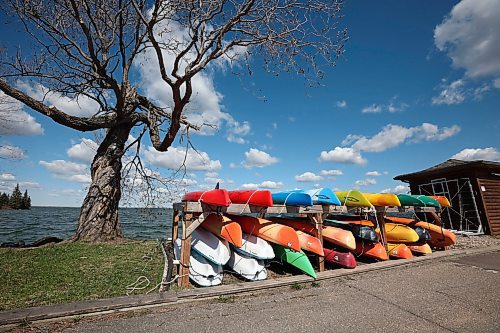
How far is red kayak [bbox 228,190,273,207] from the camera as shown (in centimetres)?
477

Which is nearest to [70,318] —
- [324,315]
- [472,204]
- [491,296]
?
[324,315]

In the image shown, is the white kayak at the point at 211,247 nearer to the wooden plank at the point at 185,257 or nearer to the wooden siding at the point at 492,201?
the wooden plank at the point at 185,257

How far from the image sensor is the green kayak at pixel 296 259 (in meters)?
5.00

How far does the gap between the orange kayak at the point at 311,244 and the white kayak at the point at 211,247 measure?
1661mm

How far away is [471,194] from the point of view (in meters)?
11.4

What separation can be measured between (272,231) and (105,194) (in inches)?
231

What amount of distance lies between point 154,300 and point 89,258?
325 centimetres

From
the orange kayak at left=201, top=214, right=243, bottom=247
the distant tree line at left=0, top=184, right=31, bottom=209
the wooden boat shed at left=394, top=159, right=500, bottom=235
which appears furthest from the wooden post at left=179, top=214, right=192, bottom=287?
the distant tree line at left=0, top=184, right=31, bottom=209

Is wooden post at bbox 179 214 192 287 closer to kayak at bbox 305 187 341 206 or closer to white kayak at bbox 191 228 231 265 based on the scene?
white kayak at bbox 191 228 231 265

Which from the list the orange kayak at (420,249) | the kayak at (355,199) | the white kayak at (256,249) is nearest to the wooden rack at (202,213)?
the kayak at (355,199)

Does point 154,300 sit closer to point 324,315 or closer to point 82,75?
point 324,315

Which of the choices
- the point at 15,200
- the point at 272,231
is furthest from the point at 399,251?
the point at 15,200

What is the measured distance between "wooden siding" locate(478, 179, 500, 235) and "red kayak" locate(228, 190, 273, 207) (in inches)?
456

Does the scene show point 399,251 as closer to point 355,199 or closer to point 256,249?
point 355,199
